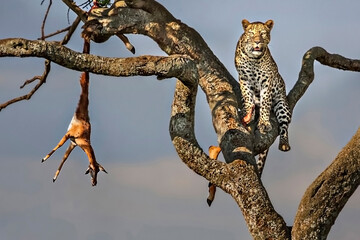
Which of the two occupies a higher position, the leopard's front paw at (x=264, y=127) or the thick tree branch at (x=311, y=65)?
the thick tree branch at (x=311, y=65)

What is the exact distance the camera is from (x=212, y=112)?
35.6ft

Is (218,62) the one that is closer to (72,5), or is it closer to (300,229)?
(72,5)

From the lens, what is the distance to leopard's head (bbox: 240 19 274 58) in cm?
1145

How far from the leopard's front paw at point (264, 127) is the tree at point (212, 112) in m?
0.10

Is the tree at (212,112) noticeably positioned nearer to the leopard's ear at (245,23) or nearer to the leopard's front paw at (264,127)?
the leopard's front paw at (264,127)

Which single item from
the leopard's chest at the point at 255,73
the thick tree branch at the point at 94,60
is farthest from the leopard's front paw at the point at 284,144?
the thick tree branch at the point at 94,60

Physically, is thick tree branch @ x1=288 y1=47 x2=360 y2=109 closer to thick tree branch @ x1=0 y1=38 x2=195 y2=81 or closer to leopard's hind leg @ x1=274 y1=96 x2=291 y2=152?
leopard's hind leg @ x1=274 y1=96 x2=291 y2=152

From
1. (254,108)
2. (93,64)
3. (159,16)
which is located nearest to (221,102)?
(254,108)

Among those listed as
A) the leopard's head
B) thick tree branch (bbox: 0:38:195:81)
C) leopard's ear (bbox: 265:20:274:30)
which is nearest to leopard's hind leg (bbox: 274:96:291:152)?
the leopard's head

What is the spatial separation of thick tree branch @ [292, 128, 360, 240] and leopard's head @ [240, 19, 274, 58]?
3041 millimetres

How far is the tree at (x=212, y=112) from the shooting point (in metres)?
8.67

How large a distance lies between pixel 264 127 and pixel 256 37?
133 cm

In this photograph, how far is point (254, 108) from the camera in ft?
37.8

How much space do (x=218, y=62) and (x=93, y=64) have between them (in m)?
3.14
